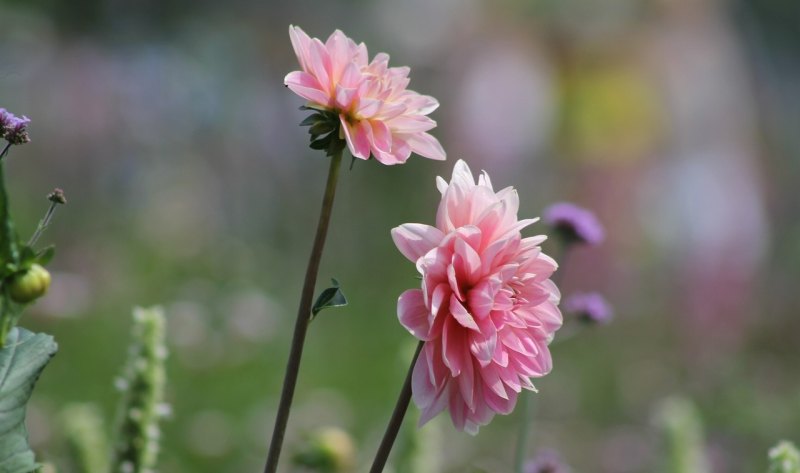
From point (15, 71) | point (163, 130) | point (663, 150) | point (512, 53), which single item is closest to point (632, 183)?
point (663, 150)

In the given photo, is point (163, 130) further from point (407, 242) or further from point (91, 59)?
point (407, 242)

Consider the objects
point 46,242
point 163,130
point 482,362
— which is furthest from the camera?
point 163,130

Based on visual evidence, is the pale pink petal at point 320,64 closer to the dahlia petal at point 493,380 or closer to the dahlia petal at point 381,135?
the dahlia petal at point 381,135

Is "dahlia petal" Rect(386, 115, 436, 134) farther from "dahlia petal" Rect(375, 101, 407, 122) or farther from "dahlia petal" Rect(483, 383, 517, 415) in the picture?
"dahlia petal" Rect(483, 383, 517, 415)

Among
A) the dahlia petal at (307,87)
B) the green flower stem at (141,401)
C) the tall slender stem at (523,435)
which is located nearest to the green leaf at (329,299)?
the dahlia petal at (307,87)

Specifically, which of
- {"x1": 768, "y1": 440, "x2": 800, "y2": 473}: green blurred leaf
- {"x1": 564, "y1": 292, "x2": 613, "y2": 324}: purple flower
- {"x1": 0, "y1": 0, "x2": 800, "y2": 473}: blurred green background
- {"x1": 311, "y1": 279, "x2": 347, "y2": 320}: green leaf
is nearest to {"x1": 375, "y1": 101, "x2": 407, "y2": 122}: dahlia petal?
{"x1": 311, "y1": 279, "x2": 347, "y2": 320}: green leaf

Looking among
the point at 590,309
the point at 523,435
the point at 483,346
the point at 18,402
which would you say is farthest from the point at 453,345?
the point at 590,309
